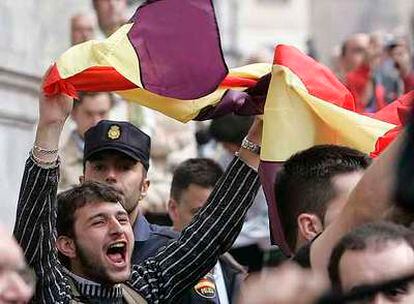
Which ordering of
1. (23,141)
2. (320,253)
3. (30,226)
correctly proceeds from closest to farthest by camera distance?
(320,253)
(30,226)
(23,141)

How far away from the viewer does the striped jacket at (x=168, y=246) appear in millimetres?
6172

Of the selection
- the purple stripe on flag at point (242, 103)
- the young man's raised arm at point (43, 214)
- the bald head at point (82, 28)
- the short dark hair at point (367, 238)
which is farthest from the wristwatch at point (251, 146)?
the bald head at point (82, 28)

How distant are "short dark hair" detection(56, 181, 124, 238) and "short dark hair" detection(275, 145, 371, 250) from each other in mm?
730

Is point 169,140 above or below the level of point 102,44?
below

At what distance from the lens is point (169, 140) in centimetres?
1128

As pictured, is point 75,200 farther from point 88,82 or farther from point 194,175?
point 194,175

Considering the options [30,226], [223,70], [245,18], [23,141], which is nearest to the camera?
[30,226]

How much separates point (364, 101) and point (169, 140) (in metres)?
1.53

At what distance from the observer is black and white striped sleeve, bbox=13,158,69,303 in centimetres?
615

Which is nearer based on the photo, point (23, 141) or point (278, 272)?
point (278, 272)

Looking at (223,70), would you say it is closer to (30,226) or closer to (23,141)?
(30,226)

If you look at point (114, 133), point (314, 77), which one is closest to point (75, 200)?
point (114, 133)

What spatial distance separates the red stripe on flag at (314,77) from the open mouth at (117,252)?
1.12 meters

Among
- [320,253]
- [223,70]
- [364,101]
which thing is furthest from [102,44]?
[364,101]
